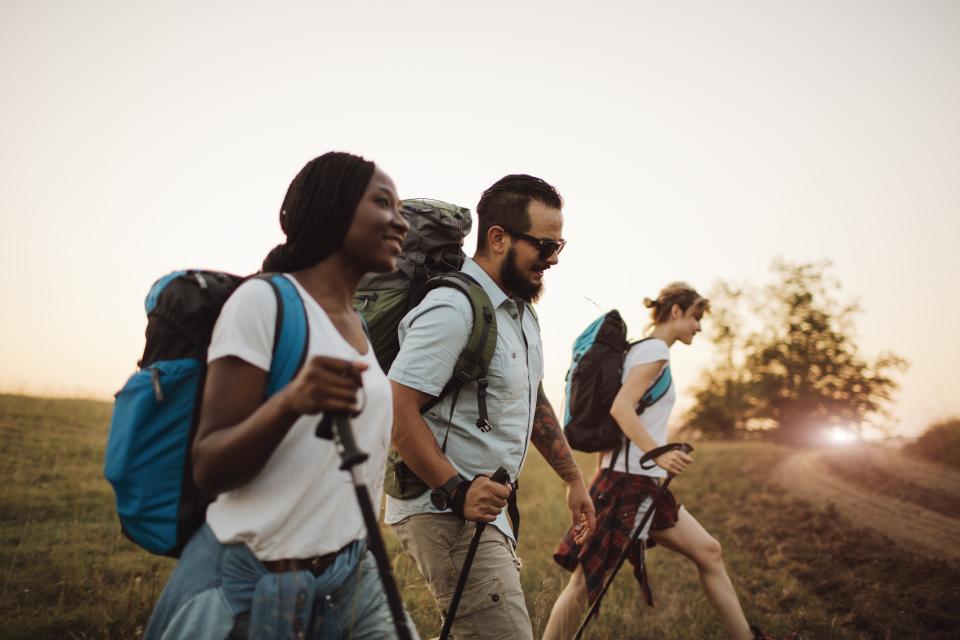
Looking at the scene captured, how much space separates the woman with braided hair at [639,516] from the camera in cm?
444

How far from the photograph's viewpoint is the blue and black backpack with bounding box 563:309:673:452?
4.68 m

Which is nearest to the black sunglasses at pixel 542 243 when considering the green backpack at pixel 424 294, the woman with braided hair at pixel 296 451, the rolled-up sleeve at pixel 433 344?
the green backpack at pixel 424 294

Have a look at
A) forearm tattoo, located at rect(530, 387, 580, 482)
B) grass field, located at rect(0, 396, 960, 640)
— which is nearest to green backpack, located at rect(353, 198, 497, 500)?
forearm tattoo, located at rect(530, 387, 580, 482)

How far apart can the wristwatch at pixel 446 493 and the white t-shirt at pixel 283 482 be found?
2.82 feet

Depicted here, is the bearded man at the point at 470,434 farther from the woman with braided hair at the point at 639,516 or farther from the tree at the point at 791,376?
the tree at the point at 791,376

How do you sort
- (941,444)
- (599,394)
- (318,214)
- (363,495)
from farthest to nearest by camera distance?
(941,444) → (599,394) → (318,214) → (363,495)

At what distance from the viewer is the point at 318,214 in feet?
6.62

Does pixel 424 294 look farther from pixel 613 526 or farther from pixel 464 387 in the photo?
pixel 613 526

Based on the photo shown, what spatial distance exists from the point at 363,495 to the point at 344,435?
147mm

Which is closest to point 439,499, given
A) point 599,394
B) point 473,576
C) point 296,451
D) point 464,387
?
point 473,576

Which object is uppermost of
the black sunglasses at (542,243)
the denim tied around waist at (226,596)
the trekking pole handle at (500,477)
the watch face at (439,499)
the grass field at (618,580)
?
the black sunglasses at (542,243)

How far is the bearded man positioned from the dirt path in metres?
6.49

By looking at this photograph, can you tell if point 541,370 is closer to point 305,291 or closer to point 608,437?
point 608,437

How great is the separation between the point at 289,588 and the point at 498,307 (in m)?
1.82
